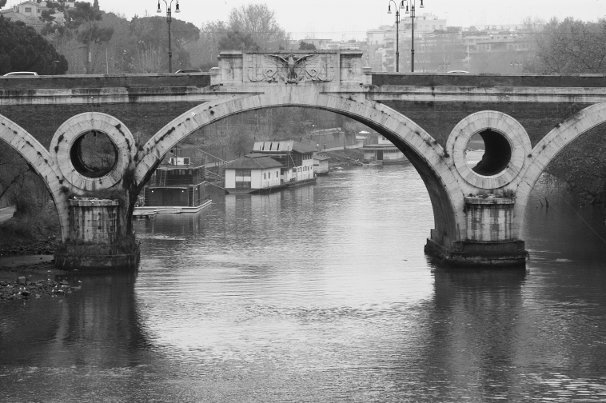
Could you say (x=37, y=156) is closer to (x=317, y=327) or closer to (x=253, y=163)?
(x=317, y=327)

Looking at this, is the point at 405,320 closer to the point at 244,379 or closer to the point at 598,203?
the point at 244,379

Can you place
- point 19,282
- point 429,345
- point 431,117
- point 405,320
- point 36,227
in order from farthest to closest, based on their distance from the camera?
point 36,227 < point 431,117 < point 19,282 < point 405,320 < point 429,345

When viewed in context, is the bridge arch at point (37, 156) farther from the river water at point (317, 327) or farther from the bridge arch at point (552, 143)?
the bridge arch at point (552, 143)

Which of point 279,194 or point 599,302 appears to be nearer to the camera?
point 599,302

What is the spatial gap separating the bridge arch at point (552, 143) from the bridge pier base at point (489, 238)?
0.64m

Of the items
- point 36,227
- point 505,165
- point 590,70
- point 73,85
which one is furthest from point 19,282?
point 590,70

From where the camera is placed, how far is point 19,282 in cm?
4125

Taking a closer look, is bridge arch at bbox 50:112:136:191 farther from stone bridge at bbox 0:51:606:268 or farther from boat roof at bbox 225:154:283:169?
boat roof at bbox 225:154:283:169

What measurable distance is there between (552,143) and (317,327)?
13.5 m

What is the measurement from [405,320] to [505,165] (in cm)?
1048

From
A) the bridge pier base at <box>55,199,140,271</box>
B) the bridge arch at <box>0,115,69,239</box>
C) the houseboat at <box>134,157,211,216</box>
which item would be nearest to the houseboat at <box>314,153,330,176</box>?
the houseboat at <box>134,157,211,216</box>

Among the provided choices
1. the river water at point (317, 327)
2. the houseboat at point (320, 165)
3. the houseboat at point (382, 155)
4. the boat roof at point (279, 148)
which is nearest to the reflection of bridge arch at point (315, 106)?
the river water at point (317, 327)

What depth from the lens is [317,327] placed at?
1410 inches

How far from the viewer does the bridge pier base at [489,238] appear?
44094 mm
